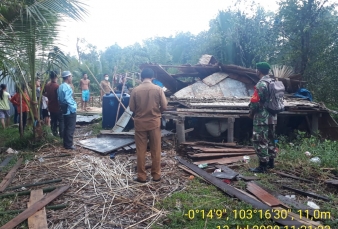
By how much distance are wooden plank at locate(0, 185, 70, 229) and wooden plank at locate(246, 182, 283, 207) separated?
287 centimetres

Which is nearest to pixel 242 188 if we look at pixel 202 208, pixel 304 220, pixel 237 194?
pixel 237 194

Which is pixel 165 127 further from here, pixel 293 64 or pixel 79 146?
pixel 293 64

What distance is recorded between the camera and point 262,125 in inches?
213

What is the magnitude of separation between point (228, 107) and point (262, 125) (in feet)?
8.61

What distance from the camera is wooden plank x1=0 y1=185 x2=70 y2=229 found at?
351 cm

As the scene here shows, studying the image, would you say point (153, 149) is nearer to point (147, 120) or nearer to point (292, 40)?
point (147, 120)

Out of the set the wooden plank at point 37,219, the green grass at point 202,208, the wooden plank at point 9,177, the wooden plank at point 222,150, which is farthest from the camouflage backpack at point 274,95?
the wooden plank at point 9,177

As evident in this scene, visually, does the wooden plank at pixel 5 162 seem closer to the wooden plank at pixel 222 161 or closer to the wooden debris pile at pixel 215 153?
the wooden debris pile at pixel 215 153

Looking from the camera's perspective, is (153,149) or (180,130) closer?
(153,149)

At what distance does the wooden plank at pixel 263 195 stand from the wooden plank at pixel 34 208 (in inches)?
113

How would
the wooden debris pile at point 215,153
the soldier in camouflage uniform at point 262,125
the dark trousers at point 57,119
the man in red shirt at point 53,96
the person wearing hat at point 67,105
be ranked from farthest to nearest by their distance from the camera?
the dark trousers at point 57,119
the man in red shirt at point 53,96
the person wearing hat at point 67,105
the wooden debris pile at point 215,153
the soldier in camouflage uniform at point 262,125

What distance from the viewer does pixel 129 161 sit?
6246 mm

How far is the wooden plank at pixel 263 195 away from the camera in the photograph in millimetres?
3947

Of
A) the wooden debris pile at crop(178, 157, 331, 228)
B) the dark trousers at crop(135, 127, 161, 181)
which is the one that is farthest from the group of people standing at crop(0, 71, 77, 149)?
the wooden debris pile at crop(178, 157, 331, 228)
